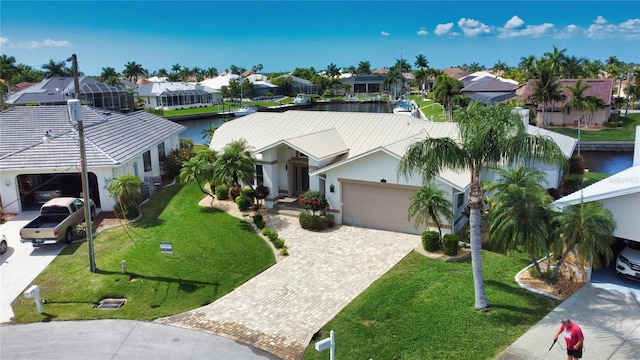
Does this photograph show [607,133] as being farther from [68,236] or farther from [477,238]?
[68,236]

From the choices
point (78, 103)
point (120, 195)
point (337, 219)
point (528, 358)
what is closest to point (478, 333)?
point (528, 358)

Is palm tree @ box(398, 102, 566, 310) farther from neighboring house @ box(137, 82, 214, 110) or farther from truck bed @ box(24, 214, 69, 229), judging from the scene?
neighboring house @ box(137, 82, 214, 110)

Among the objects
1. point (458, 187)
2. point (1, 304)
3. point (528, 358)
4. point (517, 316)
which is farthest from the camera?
point (458, 187)

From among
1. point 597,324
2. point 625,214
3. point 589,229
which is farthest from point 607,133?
point 597,324

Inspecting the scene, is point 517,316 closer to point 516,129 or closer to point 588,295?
point 588,295

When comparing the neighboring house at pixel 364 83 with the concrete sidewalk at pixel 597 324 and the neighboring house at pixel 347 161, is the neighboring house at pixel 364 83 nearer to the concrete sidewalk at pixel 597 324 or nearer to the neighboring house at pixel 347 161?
the neighboring house at pixel 347 161

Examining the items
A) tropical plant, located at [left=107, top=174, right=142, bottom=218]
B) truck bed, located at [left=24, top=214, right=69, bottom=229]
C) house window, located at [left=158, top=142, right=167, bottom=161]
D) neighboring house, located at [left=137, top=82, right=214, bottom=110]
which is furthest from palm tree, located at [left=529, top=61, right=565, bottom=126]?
neighboring house, located at [left=137, top=82, right=214, bottom=110]
